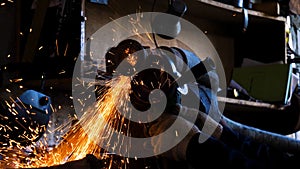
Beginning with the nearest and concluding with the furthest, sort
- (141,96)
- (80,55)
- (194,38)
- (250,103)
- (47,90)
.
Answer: (141,96) → (80,55) → (47,90) → (250,103) → (194,38)

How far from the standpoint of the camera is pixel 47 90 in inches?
65.2

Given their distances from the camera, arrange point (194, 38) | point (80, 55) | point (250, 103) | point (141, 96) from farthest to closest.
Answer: point (194, 38) < point (250, 103) < point (80, 55) < point (141, 96)

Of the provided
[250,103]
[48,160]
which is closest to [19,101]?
[48,160]

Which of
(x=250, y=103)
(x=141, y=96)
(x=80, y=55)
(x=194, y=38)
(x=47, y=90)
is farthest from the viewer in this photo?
(x=194, y=38)

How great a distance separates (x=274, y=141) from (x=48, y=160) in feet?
2.56

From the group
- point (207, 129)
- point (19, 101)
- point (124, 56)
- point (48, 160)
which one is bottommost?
point (48, 160)

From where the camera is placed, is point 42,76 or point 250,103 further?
→ point 250,103

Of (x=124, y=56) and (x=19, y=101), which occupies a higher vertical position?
(x=124, y=56)

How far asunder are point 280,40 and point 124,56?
1159 mm

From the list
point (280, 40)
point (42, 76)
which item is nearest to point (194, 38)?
point (280, 40)

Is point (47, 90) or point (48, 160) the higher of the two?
point (47, 90)

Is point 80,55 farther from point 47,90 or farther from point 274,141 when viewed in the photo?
point 274,141

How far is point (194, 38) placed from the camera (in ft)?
7.14

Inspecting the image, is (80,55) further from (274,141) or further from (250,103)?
(250,103)
